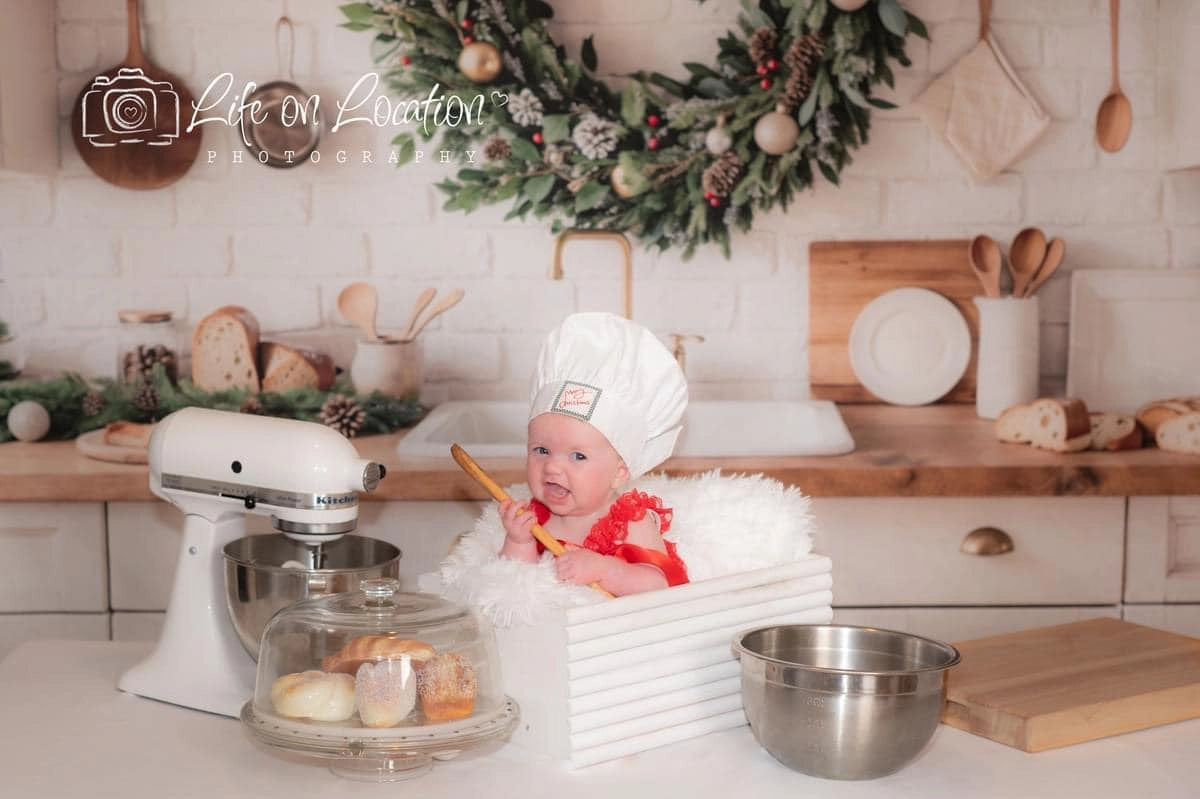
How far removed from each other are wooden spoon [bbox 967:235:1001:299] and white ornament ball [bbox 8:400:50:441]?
1.76m

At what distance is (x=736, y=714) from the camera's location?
1.11 meters

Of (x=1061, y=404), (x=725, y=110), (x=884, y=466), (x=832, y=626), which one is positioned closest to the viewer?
(x=832, y=626)

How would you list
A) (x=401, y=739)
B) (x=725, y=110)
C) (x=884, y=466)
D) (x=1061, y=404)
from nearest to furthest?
(x=401, y=739), (x=884, y=466), (x=1061, y=404), (x=725, y=110)

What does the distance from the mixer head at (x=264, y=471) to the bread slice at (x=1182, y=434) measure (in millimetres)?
1507

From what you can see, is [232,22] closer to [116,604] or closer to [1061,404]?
[116,604]

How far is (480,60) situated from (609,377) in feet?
4.59

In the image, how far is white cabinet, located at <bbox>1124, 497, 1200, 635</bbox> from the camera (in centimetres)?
206

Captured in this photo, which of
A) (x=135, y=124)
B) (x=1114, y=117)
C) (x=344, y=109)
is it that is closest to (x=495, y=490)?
(x=344, y=109)

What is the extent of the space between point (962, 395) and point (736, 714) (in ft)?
5.31

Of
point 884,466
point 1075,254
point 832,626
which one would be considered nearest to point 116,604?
point 884,466

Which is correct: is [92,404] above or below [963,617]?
above

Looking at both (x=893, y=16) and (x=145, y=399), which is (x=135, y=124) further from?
(x=893, y=16)

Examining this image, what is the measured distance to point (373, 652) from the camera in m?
0.95

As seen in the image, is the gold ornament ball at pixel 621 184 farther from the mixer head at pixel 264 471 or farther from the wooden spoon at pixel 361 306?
the mixer head at pixel 264 471
